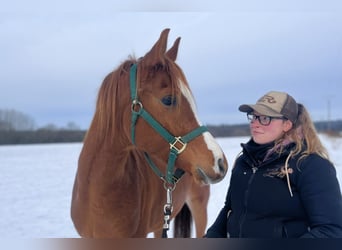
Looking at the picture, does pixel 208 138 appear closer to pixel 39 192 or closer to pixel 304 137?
pixel 304 137

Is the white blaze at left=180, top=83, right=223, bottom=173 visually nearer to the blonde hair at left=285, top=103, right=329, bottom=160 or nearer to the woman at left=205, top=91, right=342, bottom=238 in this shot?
the woman at left=205, top=91, right=342, bottom=238

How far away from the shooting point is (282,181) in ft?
3.77

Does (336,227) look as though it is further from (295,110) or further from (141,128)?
(141,128)

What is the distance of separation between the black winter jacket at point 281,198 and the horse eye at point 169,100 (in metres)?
0.40

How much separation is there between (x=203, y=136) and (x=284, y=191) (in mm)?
457

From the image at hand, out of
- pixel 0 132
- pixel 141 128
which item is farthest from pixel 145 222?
pixel 0 132

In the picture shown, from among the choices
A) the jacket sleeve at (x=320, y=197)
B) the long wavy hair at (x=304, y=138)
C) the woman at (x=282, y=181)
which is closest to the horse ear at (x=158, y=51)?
the woman at (x=282, y=181)

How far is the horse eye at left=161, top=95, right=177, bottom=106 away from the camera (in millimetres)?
1494

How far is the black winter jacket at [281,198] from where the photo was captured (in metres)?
1.03

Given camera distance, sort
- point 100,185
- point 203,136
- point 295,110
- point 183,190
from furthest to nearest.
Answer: point 183,190 < point 100,185 < point 203,136 < point 295,110

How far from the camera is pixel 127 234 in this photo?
1735mm

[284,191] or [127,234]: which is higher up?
[284,191]

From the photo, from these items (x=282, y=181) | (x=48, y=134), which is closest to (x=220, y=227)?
(x=282, y=181)

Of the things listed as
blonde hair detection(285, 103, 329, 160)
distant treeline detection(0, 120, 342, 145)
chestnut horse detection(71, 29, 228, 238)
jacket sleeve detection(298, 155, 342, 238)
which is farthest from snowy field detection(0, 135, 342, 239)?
jacket sleeve detection(298, 155, 342, 238)
